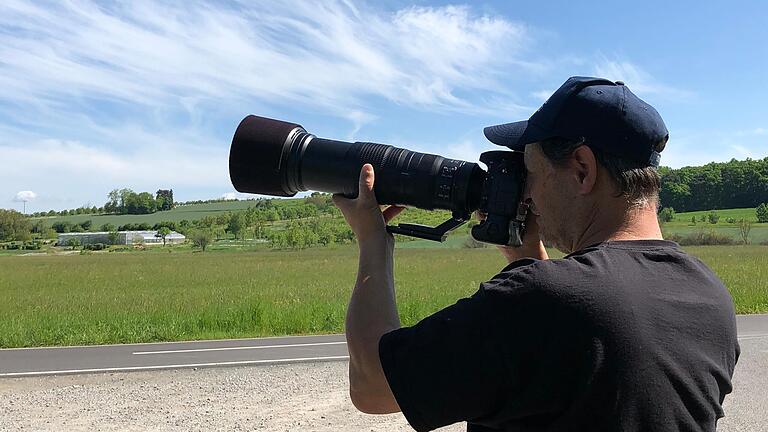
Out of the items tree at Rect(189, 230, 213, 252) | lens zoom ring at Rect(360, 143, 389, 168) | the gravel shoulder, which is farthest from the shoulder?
tree at Rect(189, 230, 213, 252)

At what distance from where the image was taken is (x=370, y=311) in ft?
5.20

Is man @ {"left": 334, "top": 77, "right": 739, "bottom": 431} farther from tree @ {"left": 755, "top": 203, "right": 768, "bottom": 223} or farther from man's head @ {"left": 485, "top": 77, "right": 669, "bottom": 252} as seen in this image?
tree @ {"left": 755, "top": 203, "right": 768, "bottom": 223}

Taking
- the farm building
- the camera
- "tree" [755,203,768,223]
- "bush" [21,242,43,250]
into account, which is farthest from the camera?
the farm building

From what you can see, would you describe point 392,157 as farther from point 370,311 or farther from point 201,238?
point 201,238

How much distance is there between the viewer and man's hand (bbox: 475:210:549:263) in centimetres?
188

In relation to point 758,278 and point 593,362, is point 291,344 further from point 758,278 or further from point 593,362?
point 758,278

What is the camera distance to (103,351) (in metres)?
11.4

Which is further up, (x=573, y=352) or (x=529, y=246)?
(x=529, y=246)

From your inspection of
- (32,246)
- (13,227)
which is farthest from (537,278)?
(13,227)

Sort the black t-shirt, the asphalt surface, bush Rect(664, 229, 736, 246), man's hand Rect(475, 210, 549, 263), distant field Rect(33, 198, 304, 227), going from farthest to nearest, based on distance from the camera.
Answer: distant field Rect(33, 198, 304, 227)
bush Rect(664, 229, 736, 246)
the asphalt surface
man's hand Rect(475, 210, 549, 263)
the black t-shirt

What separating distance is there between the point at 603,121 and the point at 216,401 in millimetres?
6257

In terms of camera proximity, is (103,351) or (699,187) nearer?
(103,351)

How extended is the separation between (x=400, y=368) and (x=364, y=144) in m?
0.94

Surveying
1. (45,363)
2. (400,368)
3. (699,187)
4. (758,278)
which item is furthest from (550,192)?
(699,187)
